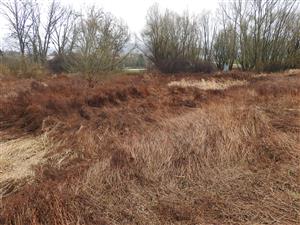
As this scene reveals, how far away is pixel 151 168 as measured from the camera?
2.91 metres

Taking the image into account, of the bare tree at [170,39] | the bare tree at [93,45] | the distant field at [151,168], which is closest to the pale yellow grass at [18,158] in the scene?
the distant field at [151,168]

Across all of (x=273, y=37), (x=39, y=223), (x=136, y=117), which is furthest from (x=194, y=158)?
(x=273, y=37)

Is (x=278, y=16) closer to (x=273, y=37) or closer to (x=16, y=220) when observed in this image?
(x=273, y=37)

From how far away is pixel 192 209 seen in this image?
2172 mm

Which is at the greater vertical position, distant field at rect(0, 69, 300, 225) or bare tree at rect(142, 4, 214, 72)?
bare tree at rect(142, 4, 214, 72)

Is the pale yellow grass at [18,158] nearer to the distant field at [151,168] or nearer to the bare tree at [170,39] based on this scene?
the distant field at [151,168]

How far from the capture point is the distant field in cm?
213

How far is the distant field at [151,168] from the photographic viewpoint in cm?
213

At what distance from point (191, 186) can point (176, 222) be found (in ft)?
2.06

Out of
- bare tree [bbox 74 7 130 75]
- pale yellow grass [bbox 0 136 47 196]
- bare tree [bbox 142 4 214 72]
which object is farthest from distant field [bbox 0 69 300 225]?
bare tree [bbox 142 4 214 72]

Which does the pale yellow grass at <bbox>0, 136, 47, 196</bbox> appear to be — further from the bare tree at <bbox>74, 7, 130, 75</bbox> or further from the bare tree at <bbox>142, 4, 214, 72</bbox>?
the bare tree at <bbox>142, 4, 214, 72</bbox>

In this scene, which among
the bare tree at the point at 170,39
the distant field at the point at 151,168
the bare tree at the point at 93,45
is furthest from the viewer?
the bare tree at the point at 170,39

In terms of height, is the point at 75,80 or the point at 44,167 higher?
the point at 75,80

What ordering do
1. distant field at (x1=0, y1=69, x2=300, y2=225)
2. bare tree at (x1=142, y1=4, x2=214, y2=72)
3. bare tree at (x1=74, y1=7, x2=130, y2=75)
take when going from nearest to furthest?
distant field at (x1=0, y1=69, x2=300, y2=225) → bare tree at (x1=74, y1=7, x2=130, y2=75) → bare tree at (x1=142, y1=4, x2=214, y2=72)
